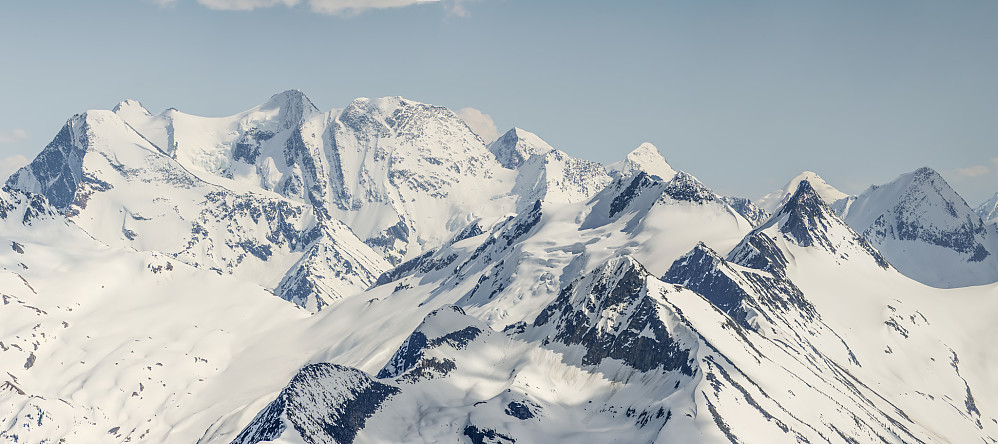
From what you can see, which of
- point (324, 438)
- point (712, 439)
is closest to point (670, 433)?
point (712, 439)

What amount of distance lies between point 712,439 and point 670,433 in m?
8.48

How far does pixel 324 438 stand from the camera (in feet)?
645

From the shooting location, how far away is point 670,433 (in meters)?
198

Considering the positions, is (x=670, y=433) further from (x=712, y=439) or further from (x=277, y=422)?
(x=277, y=422)

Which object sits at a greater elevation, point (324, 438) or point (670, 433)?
point (670, 433)

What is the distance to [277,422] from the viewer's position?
193625 millimetres

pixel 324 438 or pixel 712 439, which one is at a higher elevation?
pixel 712 439

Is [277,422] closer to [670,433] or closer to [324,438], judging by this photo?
[324,438]

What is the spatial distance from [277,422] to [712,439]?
87166 mm

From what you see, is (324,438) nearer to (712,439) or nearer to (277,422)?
(277,422)

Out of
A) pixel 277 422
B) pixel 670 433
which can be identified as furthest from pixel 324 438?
pixel 670 433

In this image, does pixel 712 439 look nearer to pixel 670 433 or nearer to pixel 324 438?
pixel 670 433

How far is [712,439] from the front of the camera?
197500 millimetres

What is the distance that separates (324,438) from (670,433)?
69.8 m
